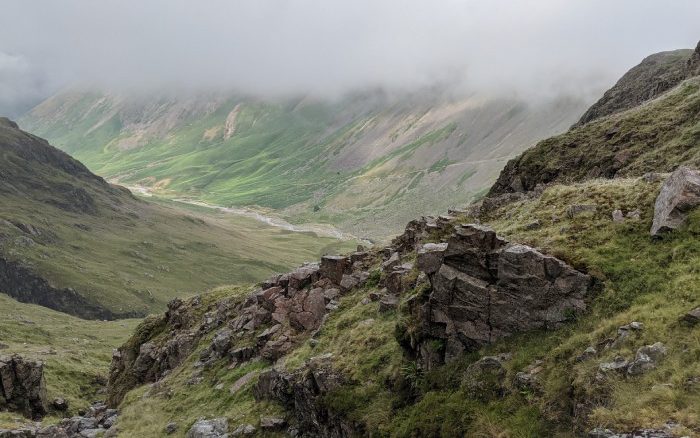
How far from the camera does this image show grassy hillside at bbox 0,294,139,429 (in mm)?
70625

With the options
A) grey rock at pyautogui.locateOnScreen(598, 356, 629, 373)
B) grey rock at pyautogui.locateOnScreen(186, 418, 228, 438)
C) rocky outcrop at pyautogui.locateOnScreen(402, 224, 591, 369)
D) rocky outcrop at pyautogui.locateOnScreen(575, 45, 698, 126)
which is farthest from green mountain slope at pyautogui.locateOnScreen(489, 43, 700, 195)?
grey rock at pyautogui.locateOnScreen(186, 418, 228, 438)

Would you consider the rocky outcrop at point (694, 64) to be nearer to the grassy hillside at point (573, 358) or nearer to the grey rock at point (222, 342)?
the grassy hillside at point (573, 358)

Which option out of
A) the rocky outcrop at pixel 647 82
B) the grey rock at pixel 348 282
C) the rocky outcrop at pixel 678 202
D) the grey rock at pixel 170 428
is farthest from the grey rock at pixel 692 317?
the rocky outcrop at pixel 647 82

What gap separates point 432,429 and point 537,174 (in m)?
39.6

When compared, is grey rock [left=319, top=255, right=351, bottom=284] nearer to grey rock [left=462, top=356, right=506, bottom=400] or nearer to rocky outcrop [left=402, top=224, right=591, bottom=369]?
rocky outcrop [left=402, top=224, right=591, bottom=369]

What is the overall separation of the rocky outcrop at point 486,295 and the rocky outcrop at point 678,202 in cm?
385

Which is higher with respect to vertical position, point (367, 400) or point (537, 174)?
point (537, 174)

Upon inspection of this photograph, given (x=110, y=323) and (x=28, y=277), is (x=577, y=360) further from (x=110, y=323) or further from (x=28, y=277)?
(x=28, y=277)

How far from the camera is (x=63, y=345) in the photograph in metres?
113

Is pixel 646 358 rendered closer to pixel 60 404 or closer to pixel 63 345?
pixel 60 404

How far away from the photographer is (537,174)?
53688 mm

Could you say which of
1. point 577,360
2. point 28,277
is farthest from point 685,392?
point 28,277

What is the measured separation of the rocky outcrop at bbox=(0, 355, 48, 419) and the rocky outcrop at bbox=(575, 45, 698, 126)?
3142 inches

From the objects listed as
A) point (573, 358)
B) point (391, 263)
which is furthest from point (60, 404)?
point (573, 358)
